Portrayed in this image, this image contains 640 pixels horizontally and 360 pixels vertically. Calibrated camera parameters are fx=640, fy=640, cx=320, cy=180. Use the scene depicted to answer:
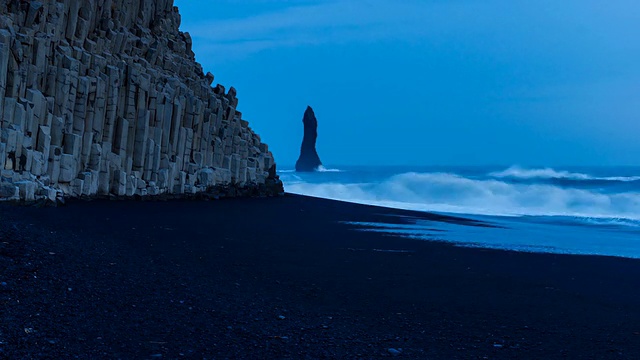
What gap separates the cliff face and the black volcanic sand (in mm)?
4110

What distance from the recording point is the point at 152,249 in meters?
10.9

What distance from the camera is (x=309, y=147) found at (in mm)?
125000

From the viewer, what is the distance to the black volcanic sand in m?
5.86

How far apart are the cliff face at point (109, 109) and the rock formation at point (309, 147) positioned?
88.5 metres

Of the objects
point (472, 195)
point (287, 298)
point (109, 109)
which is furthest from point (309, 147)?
point (287, 298)

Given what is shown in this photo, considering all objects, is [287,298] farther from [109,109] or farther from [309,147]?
[309,147]

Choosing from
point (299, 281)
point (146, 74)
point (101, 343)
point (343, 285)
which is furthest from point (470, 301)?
point (146, 74)

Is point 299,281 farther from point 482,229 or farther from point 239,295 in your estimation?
point 482,229

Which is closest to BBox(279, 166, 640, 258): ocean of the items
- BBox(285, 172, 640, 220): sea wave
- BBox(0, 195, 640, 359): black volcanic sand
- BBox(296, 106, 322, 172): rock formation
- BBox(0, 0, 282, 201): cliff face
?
BBox(285, 172, 640, 220): sea wave

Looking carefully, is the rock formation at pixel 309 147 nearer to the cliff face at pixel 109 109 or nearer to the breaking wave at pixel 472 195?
the breaking wave at pixel 472 195

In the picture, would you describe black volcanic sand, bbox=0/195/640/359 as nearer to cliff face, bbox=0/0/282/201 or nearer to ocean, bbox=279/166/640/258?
ocean, bbox=279/166/640/258

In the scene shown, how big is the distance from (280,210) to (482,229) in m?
7.41

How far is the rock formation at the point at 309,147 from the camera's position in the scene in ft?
393

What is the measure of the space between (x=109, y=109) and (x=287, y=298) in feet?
49.6
